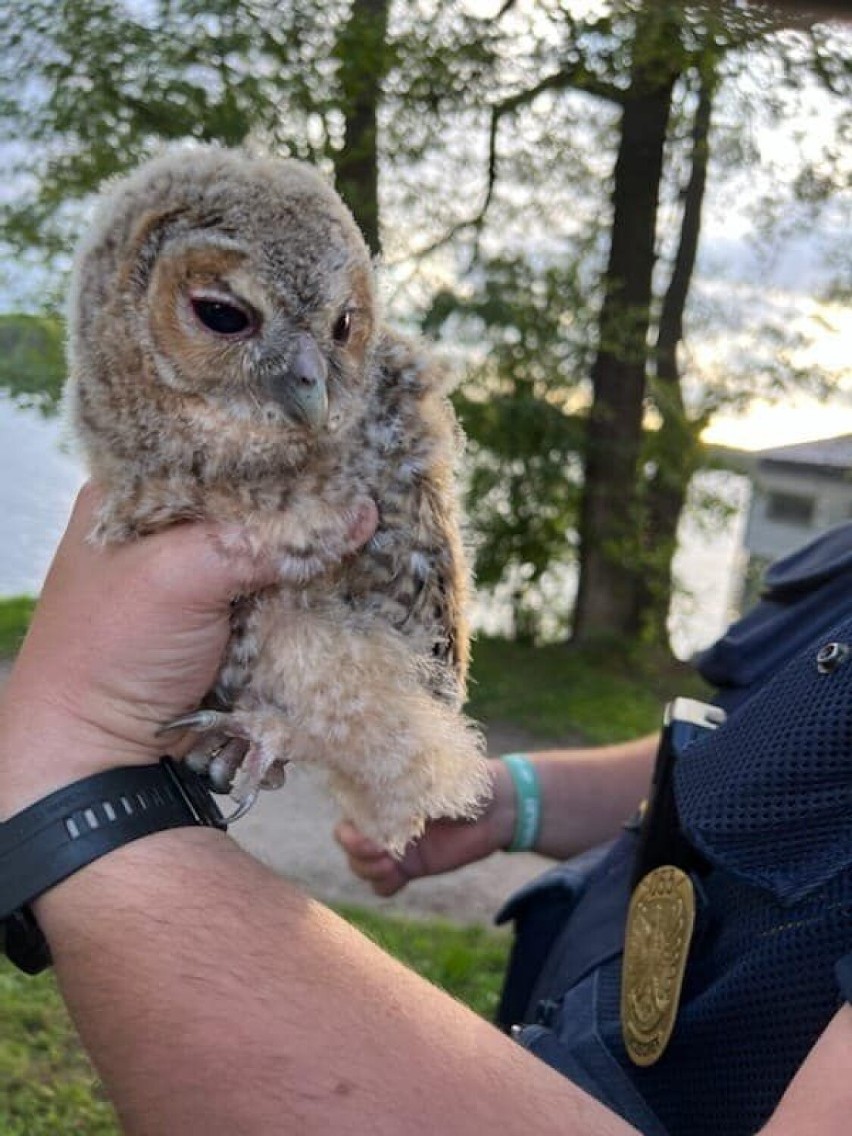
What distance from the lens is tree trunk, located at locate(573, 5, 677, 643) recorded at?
279 inches

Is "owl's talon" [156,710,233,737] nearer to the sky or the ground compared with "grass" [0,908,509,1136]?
nearer to the sky

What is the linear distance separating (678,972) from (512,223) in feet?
21.3

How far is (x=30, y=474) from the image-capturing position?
221cm

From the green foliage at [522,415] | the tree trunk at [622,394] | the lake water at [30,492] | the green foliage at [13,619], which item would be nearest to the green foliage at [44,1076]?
the green foliage at [13,619]

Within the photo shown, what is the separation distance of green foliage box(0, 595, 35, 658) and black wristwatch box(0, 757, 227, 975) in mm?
907

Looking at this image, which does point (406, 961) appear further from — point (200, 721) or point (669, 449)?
point (669, 449)

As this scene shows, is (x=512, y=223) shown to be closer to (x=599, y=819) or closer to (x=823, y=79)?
(x=823, y=79)

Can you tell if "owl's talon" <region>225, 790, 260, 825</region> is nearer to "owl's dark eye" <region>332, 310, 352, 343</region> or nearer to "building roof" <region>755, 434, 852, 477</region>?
"owl's dark eye" <region>332, 310, 352, 343</region>

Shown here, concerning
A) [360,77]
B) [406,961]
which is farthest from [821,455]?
[360,77]

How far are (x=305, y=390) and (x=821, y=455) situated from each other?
2435 millimetres

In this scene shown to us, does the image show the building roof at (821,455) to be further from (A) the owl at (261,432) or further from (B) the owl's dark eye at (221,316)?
(B) the owl's dark eye at (221,316)

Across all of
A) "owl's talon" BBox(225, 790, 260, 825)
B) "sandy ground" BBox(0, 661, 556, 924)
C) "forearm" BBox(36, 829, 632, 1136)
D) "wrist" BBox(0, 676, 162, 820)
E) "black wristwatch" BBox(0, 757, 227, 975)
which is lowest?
"sandy ground" BBox(0, 661, 556, 924)

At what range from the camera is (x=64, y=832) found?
1086 millimetres

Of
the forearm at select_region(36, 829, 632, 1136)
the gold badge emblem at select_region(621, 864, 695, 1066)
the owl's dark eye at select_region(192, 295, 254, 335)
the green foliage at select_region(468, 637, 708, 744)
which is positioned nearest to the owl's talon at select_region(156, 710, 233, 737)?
the forearm at select_region(36, 829, 632, 1136)
